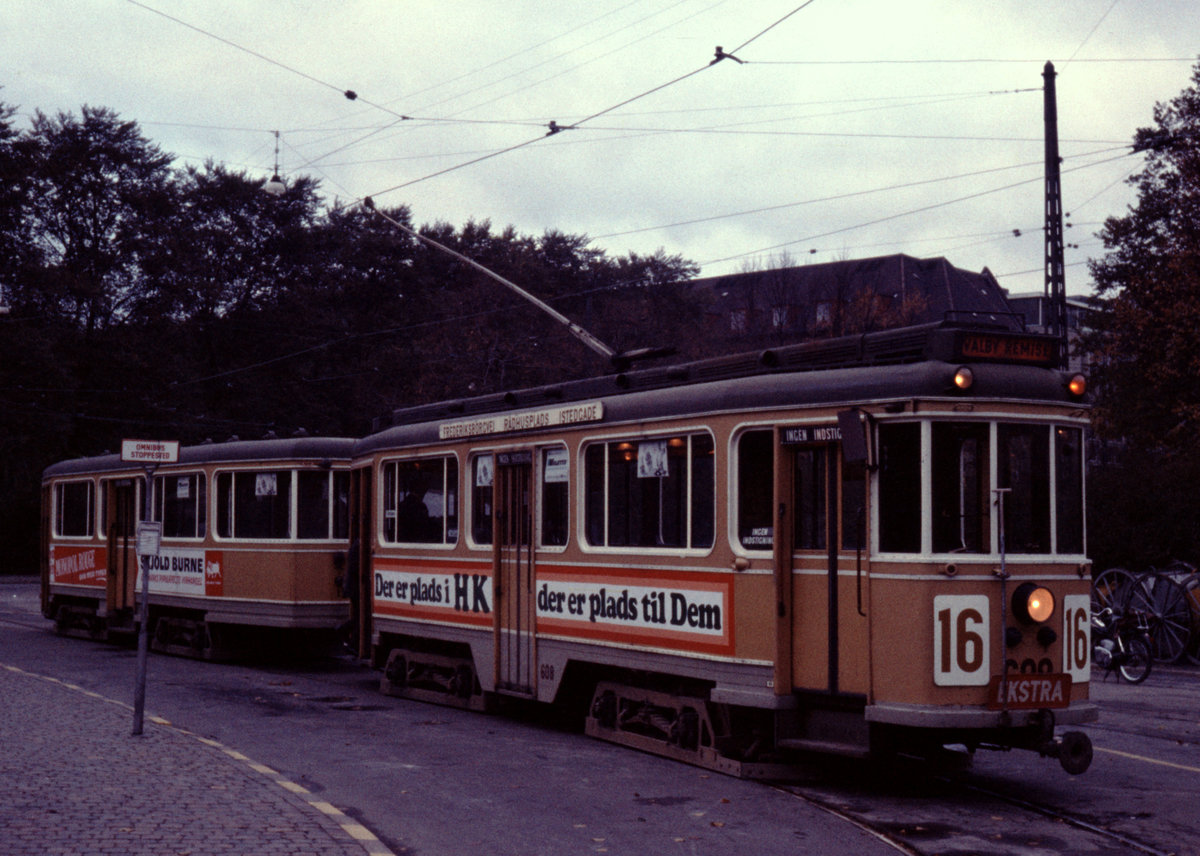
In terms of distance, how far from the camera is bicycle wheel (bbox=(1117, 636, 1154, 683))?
20094 millimetres

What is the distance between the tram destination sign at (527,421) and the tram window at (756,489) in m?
2.11

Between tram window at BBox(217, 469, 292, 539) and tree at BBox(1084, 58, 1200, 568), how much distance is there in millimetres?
14458

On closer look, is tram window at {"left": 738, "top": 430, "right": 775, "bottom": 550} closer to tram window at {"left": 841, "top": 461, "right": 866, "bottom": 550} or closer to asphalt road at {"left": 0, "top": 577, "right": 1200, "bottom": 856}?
tram window at {"left": 841, "top": 461, "right": 866, "bottom": 550}

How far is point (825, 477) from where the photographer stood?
10.6 metres

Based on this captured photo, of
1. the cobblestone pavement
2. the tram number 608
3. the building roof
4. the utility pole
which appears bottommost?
the cobblestone pavement

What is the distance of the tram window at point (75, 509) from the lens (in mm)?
24750

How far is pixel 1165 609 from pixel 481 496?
12.8 meters

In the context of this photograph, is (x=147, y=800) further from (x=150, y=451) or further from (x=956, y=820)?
(x=956, y=820)

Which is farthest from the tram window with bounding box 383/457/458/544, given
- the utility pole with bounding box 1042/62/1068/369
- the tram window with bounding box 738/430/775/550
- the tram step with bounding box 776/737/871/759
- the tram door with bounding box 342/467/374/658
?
the utility pole with bounding box 1042/62/1068/369

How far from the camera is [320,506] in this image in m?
20.0

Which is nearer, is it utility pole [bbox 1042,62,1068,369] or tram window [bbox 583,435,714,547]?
tram window [bbox 583,435,714,547]

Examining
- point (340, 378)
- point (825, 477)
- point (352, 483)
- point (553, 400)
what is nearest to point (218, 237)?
point (340, 378)

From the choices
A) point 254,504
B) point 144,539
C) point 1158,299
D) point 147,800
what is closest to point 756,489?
point 147,800

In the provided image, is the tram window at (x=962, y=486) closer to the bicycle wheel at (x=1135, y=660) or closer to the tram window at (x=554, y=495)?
the tram window at (x=554, y=495)
